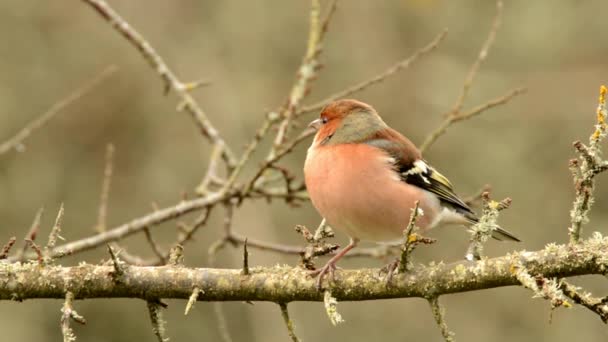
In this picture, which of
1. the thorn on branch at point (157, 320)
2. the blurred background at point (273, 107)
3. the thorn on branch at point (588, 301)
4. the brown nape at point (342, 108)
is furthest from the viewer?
the blurred background at point (273, 107)

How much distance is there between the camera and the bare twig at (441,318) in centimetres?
301

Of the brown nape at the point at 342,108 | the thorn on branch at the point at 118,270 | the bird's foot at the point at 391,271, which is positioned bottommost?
the bird's foot at the point at 391,271

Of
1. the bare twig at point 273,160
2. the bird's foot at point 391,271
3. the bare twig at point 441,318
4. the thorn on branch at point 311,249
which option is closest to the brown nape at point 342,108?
the bare twig at point 273,160

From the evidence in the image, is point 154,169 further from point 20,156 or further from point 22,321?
point 22,321

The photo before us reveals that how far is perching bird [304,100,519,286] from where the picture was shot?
15.4 ft

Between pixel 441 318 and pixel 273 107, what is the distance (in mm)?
5964

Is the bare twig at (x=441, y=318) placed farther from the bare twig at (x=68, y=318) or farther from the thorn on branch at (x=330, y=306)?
the bare twig at (x=68, y=318)

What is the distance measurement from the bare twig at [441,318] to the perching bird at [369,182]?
1.06 metres

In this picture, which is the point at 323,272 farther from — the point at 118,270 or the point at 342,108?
the point at 342,108

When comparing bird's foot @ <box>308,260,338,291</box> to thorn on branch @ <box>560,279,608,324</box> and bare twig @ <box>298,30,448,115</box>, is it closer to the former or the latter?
thorn on branch @ <box>560,279,608,324</box>

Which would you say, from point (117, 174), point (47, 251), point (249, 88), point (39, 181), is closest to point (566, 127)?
point (249, 88)

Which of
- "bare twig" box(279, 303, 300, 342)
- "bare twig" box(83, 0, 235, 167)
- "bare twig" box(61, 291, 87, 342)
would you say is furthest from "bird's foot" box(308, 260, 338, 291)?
"bare twig" box(83, 0, 235, 167)

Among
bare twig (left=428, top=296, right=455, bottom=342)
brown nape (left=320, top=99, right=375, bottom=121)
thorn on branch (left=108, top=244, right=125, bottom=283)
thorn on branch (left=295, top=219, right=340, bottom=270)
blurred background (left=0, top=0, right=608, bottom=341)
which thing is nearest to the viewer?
bare twig (left=428, top=296, right=455, bottom=342)

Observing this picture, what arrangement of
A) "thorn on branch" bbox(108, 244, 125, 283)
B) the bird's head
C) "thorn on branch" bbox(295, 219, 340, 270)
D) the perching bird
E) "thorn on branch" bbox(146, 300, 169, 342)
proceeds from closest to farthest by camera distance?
"thorn on branch" bbox(146, 300, 169, 342) < "thorn on branch" bbox(108, 244, 125, 283) < "thorn on branch" bbox(295, 219, 340, 270) < the perching bird < the bird's head
